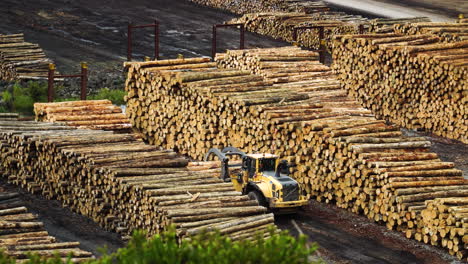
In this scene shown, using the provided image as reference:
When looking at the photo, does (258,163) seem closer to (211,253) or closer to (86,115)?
(86,115)

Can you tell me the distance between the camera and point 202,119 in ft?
122

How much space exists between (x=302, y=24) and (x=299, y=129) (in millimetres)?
22446

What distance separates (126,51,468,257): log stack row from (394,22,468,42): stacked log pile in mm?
5596

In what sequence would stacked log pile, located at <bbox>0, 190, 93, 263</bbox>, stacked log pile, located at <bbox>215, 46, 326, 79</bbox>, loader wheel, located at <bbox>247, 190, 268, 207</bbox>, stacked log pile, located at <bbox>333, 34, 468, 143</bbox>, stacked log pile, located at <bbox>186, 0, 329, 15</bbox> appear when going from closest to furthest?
stacked log pile, located at <bbox>0, 190, 93, 263</bbox>, loader wheel, located at <bbox>247, 190, 268, 207</bbox>, stacked log pile, located at <bbox>333, 34, 468, 143</bbox>, stacked log pile, located at <bbox>215, 46, 326, 79</bbox>, stacked log pile, located at <bbox>186, 0, 329, 15</bbox>

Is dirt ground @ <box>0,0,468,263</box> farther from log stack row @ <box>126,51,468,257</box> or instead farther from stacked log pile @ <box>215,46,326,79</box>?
stacked log pile @ <box>215,46,326,79</box>

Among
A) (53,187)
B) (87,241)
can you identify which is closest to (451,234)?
(87,241)

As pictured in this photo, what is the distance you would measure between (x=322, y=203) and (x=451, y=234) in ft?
18.5

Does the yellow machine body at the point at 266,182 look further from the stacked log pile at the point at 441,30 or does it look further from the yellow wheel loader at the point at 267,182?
the stacked log pile at the point at 441,30

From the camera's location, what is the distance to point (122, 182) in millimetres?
28875

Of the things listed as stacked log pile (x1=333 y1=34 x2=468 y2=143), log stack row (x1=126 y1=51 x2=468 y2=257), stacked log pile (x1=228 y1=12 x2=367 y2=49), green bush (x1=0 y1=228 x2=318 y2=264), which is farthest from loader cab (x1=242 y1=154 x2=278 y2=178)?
stacked log pile (x1=228 y1=12 x2=367 y2=49)

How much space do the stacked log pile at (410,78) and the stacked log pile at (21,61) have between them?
40.5 ft

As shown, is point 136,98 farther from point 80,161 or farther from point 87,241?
point 87,241

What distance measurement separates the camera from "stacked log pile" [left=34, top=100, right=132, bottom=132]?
36.3 meters

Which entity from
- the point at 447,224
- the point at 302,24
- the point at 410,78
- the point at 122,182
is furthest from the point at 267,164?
the point at 302,24
